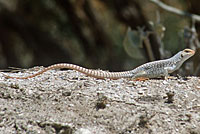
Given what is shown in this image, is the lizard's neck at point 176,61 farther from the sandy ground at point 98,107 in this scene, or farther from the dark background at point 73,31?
the dark background at point 73,31

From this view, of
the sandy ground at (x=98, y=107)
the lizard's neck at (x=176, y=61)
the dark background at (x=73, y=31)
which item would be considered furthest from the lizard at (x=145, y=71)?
the dark background at (x=73, y=31)

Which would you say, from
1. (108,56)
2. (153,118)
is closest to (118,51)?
(108,56)

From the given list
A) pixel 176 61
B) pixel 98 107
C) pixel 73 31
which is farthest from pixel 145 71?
pixel 73 31

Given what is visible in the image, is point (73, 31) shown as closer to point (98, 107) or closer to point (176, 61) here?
point (176, 61)

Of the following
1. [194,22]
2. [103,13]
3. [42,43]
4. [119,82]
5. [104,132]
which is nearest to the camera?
[104,132]

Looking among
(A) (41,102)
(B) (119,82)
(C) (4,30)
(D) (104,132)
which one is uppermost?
(C) (4,30)

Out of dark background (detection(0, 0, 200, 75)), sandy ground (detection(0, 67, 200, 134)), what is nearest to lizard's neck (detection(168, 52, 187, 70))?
sandy ground (detection(0, 67, 200, 134))

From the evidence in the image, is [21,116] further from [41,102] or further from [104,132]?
[104,132]
